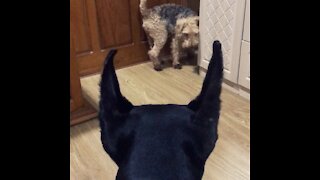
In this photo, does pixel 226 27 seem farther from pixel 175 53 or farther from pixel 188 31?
pixel 175 53

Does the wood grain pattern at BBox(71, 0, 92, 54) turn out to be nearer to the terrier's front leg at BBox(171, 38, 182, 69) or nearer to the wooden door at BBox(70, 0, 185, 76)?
the wooden door at BBox(70, 0, 185, 76)

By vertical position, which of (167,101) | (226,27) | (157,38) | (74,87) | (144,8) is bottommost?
(167,101)

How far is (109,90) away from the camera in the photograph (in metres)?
0.73

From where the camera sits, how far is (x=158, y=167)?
2.20ft

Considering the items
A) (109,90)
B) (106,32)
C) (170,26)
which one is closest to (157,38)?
(170,26)

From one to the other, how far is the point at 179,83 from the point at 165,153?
5.37 ft

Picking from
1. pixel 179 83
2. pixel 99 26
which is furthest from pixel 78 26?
pixel 179 83

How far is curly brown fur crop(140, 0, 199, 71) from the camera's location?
2.36 meters

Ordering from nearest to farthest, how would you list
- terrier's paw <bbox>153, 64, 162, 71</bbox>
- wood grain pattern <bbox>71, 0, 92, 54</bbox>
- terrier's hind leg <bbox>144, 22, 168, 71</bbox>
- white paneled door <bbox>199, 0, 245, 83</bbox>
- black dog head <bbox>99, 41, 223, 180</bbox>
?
black dog head <bbox>99, 41, 223, 180</bbox> < white paneled door <bbox>199, 0, 245, 83</bbox> < wood grain pattern <bbox>71, 0, 92, 54</bbox> < terrier's hind leg <bbox>144, 22, 168, 71</bbox> < terrier's paw <bbox>153, 64, 162, 71</bbox>

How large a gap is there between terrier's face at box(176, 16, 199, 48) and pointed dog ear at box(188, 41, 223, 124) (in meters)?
1.65

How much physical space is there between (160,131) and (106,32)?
1.86 metres

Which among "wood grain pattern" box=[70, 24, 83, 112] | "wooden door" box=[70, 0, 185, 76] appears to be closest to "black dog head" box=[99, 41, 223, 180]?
"wood grain pattern" box=[70, 24, 83, 112]
